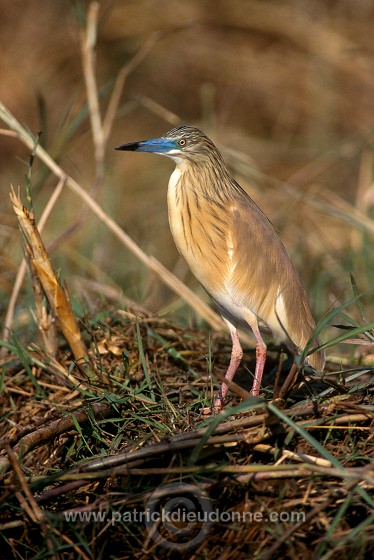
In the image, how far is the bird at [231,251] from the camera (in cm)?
302

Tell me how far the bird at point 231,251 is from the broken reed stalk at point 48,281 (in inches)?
18.9

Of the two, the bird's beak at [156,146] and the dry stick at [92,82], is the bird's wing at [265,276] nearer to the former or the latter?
the bird's beak at [156,146]

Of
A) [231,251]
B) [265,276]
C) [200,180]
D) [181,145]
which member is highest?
[181,145]

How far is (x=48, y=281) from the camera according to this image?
9.86ft

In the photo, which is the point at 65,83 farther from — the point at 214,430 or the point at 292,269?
the point at 214,430

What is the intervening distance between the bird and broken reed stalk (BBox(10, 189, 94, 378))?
481 millimetres

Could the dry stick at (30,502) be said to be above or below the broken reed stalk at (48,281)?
below

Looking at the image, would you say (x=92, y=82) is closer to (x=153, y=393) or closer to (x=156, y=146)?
(x=156, y=146)

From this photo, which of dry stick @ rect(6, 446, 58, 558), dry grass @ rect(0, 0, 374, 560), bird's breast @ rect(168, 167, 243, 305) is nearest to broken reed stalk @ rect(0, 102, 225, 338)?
dry grass @ rect(0, 0, 374, 560)

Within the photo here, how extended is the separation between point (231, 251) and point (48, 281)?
27.8 inches

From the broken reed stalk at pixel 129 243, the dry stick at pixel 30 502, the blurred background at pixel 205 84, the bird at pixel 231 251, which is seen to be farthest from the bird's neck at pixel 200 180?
the blurred background at pixel 205 84

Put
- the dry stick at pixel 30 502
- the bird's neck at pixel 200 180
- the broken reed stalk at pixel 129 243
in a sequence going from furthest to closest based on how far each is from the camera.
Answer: the broken reed stalk at pixel 129 243
the bird's neck at pixel 200 180
the dry stick at pixel 30 502

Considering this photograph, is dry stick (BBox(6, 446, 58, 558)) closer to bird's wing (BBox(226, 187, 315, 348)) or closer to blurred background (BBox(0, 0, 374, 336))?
bird's wing (BBox(226, 187, 315, 348))

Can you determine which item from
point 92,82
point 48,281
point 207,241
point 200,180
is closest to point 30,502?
point 48,281
